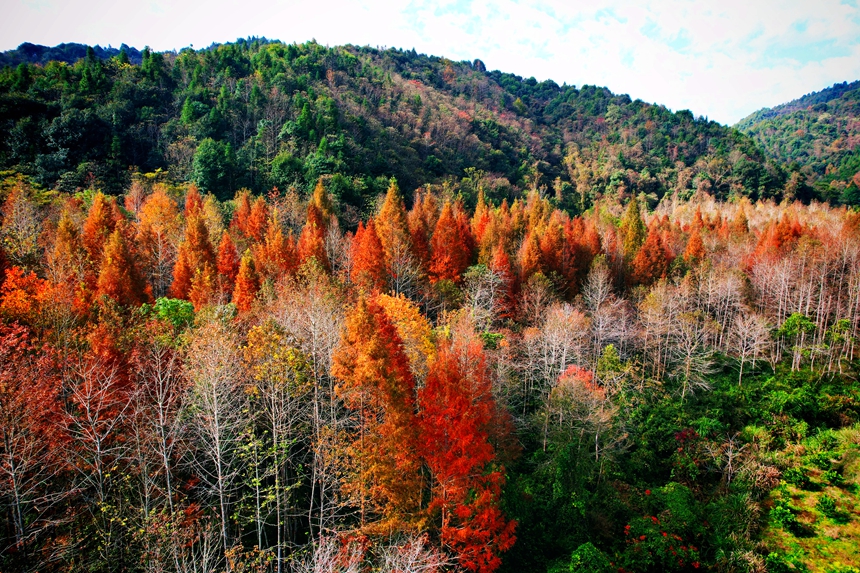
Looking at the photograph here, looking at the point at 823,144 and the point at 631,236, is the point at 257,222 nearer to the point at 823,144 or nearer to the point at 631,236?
the point at 631,236

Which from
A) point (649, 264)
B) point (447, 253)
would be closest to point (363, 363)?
point (447, 253)

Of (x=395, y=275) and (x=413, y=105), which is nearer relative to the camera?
(x=395, y=275)

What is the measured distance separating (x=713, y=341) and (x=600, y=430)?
2427 centimetres

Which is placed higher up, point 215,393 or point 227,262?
point 227,262

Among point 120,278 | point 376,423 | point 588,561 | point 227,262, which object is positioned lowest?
point 588,561

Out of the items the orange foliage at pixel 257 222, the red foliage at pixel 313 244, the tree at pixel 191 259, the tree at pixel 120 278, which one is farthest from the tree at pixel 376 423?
the orange foliage at pixel 257 222

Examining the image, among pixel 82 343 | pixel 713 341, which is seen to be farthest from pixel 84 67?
pixel 713 341

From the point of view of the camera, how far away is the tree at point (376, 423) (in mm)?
16406

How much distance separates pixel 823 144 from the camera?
466ft

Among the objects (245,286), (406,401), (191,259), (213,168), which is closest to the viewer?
(406,401)

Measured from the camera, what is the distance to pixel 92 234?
120 feet

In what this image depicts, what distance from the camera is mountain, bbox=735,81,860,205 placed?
98.1 metres

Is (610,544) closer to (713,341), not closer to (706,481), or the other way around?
(706,481)

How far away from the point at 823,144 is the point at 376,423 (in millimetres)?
185281
